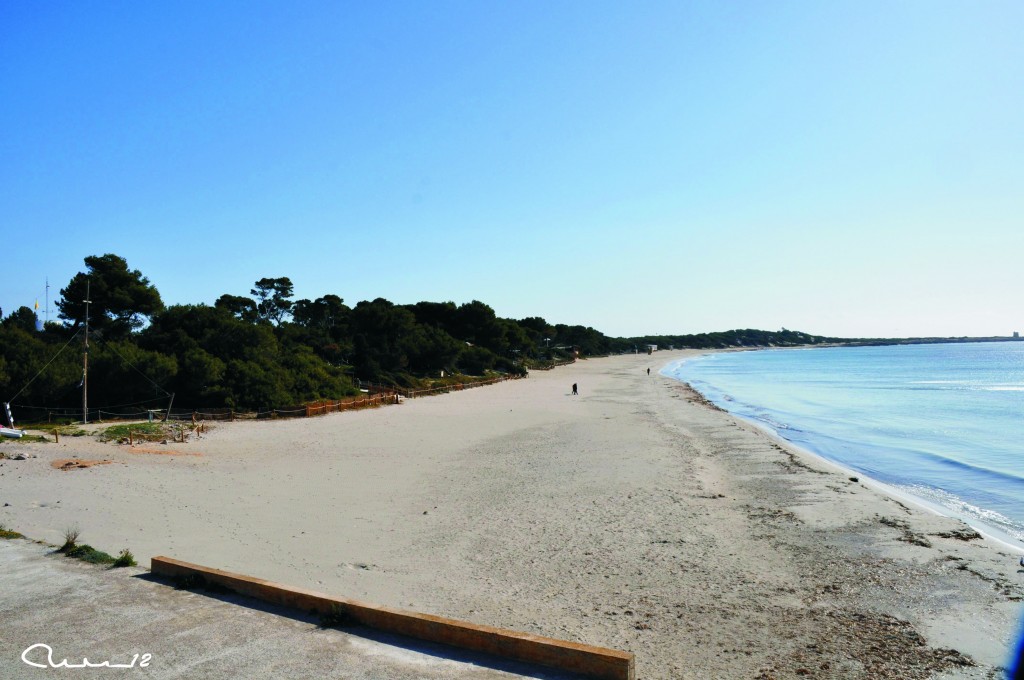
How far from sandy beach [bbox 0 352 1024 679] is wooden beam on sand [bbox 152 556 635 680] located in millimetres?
1394

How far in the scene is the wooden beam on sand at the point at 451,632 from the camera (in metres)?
4.98

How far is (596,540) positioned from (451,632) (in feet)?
18.9

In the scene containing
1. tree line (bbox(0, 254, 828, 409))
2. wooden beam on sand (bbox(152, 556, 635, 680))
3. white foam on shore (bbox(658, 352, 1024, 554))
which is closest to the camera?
wooden beam on sand (bbox(152, 556, 635, 680))

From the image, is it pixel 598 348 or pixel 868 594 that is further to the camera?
pixel 598 348

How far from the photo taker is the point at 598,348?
5871 inches

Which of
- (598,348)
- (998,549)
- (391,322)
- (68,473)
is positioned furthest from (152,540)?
(598,348)

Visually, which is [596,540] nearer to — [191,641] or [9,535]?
[191,641]

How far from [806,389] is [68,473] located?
54269 mm

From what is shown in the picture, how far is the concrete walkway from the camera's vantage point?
5.15 meters

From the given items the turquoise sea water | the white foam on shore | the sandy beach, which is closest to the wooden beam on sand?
the sandy beach

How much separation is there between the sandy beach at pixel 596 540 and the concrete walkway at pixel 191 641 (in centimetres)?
171

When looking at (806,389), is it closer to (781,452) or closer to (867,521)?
(781,452)

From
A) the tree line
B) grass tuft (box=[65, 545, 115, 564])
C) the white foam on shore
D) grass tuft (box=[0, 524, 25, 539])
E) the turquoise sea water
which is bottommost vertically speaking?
the turquoise sea water

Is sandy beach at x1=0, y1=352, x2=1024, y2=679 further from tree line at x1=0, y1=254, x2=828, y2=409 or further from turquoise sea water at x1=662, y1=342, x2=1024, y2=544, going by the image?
tree line at x1=0, y1=254, x2=828, y2=409
